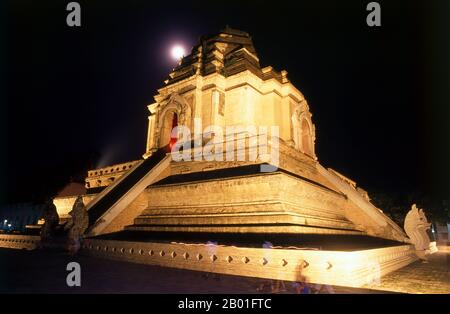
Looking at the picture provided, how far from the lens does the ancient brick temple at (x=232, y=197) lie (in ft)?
28.6

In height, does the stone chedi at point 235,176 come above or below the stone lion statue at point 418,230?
above

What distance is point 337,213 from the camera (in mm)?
15180

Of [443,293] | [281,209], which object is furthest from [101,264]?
[443,293]

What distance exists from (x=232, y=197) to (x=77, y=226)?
6544 mm

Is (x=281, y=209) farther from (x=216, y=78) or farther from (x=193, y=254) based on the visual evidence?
(x=216, y=78)

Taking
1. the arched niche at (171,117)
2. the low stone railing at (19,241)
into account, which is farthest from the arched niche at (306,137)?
the low stone railing at (19,241)

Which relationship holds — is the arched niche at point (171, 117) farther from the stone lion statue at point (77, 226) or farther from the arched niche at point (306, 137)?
the stone lion statue at point (77, 226)

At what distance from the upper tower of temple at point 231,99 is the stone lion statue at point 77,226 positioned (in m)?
8.53

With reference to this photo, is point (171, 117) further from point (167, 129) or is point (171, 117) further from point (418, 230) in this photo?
point (418, 230)

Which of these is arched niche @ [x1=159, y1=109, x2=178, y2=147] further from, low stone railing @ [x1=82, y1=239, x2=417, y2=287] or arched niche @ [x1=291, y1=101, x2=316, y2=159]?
low stone railing @ [x1=82, y1=239, x2=417, y2=287]

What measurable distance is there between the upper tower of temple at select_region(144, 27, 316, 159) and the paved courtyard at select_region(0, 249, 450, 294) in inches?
424

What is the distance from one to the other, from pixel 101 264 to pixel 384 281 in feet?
28.5

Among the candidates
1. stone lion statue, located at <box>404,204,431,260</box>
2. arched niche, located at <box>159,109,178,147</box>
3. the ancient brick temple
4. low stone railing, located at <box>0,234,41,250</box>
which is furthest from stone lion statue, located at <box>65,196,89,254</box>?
stone lion statue, located at <box>404,204,431,260</box>

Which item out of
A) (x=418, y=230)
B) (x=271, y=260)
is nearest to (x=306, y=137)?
(x=418, y=230)
